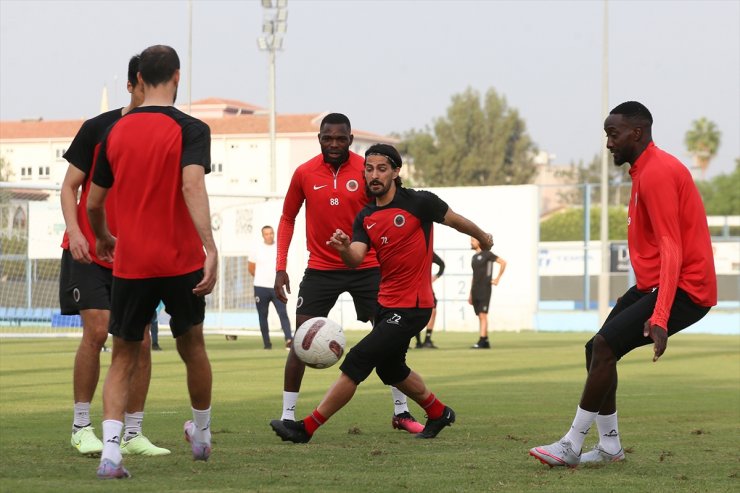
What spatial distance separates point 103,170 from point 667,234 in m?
3.08

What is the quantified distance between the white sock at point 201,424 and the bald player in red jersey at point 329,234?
8.16 feet

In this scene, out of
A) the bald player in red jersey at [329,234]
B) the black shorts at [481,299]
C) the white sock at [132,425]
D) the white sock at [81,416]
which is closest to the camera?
the white sock at [132,425]

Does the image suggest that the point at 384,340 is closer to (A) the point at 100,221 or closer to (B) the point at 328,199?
(B) the point at 328,199

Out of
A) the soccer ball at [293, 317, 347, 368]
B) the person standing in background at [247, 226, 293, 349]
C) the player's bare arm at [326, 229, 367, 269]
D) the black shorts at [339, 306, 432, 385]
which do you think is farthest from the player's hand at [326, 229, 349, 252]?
the person standing in background at [247, 226, 293, 349]

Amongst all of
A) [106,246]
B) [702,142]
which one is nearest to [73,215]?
[106,246]

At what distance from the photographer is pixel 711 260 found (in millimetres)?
7953

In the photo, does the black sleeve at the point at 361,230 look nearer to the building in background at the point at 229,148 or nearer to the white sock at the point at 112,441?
the white sock at the point at 112,441

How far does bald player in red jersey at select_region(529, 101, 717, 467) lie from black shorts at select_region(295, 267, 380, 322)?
2.73 m

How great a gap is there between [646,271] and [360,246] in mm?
2123

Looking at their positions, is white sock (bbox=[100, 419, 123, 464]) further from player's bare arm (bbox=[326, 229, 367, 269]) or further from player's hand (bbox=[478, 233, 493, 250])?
player's hand (bbox=[478, 233, 493, 250])

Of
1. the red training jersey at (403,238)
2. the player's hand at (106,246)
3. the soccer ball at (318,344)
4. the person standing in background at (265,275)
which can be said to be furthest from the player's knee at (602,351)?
the person standing in background at (265,275)

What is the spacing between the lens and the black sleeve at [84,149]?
27.2ft

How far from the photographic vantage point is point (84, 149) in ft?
27.3

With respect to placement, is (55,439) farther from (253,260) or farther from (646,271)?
(253,260)
